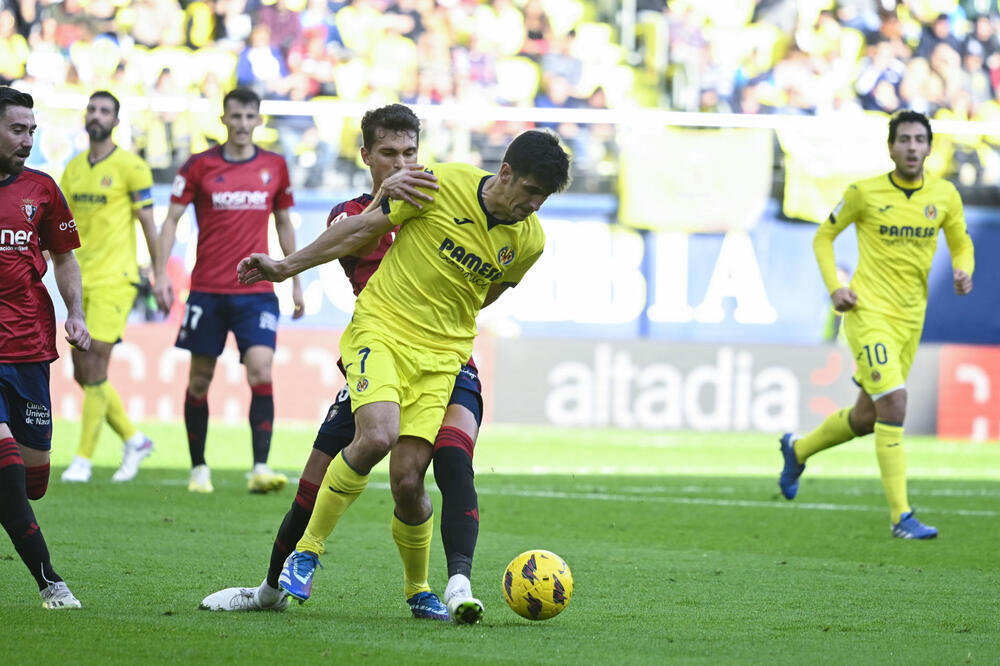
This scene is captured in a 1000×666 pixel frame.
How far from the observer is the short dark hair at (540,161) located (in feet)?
15.8

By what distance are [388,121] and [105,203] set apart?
15.7 ft

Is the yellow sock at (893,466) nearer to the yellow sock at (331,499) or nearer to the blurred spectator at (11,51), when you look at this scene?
the yellow sock at (331,499)

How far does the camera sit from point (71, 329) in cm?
537

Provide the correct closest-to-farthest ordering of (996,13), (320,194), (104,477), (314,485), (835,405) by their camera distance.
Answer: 1. (314,485)
2. (104,477)
3. (835,405)
4. (320,194)
5. (996,13)

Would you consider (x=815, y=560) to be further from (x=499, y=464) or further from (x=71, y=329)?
(x=499, y=464)

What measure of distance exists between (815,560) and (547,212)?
40.3 ft

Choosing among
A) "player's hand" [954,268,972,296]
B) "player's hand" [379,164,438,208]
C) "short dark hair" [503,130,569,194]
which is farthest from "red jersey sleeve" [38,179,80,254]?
"player's hand" [954,268,972,296]

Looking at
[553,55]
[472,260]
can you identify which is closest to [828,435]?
[472,260]

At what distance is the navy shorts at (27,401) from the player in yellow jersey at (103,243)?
438 centimetres

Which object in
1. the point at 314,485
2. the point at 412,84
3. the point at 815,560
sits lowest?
the point at 815,560

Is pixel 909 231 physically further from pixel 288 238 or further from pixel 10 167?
pixel 10 167

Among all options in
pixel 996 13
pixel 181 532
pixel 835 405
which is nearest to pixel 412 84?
pixel 835 405

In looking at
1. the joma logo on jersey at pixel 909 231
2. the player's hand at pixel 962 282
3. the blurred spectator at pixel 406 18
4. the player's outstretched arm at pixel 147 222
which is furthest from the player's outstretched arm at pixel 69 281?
the blurred spectator at pixel 406 18

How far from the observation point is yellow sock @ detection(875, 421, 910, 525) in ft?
26.8
